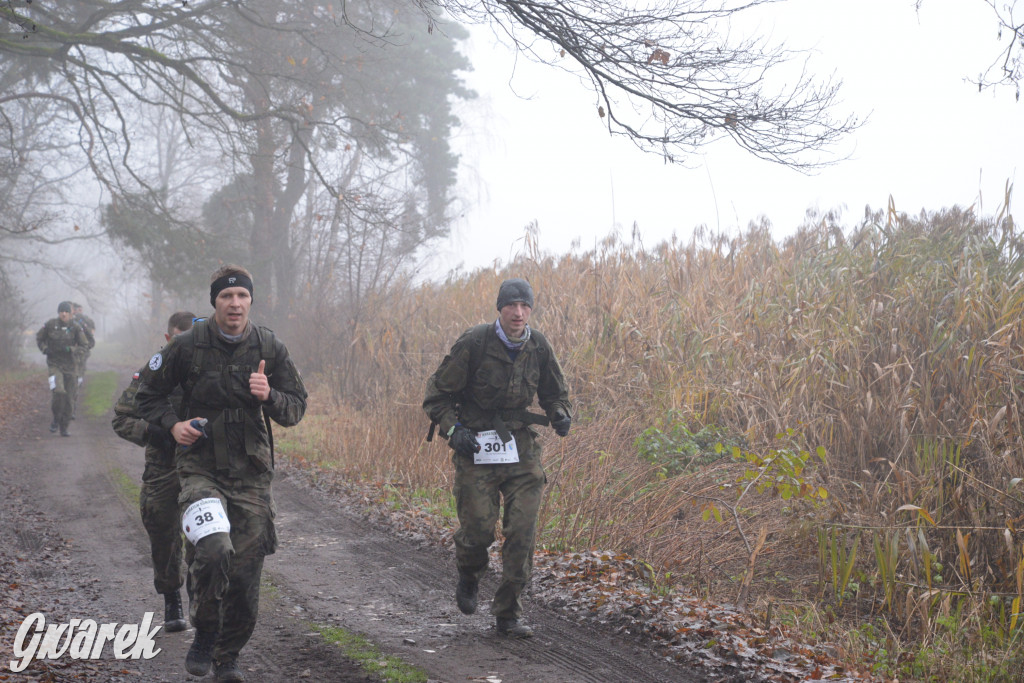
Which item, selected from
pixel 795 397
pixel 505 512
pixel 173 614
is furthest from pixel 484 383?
pixel 795 397

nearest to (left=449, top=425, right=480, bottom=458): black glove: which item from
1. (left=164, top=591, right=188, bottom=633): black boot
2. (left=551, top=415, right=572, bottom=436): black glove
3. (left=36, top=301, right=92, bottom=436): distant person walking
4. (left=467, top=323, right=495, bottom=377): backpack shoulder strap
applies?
(left=467, top=323, right=495, bottom=377): backpack shoulder strap

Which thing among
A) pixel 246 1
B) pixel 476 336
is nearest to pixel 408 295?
pixel 246 1

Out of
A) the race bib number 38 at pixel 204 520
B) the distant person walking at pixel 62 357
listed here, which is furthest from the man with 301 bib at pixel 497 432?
the distant person walking at pixel 62 357

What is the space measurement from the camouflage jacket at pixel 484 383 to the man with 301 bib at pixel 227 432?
105cm

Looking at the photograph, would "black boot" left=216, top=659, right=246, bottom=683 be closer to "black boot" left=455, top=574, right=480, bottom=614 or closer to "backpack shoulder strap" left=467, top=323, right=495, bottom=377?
"black boot" left=455, top=574, right=480, bottom=614

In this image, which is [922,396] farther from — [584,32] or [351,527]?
[351,527]

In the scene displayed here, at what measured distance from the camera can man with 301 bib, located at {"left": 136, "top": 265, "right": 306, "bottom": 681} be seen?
391 cm

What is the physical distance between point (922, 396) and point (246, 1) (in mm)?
10454

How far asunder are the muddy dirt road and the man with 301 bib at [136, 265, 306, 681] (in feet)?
1.25

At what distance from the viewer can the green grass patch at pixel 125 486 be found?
8938 mm

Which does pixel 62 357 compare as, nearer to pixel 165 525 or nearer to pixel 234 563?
pixel 165 525

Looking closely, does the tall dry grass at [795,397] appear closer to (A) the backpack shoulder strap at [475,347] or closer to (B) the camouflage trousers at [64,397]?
(A) the backpack shoulder strap at [475,347]

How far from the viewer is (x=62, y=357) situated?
514 inches

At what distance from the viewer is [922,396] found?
6.48m
